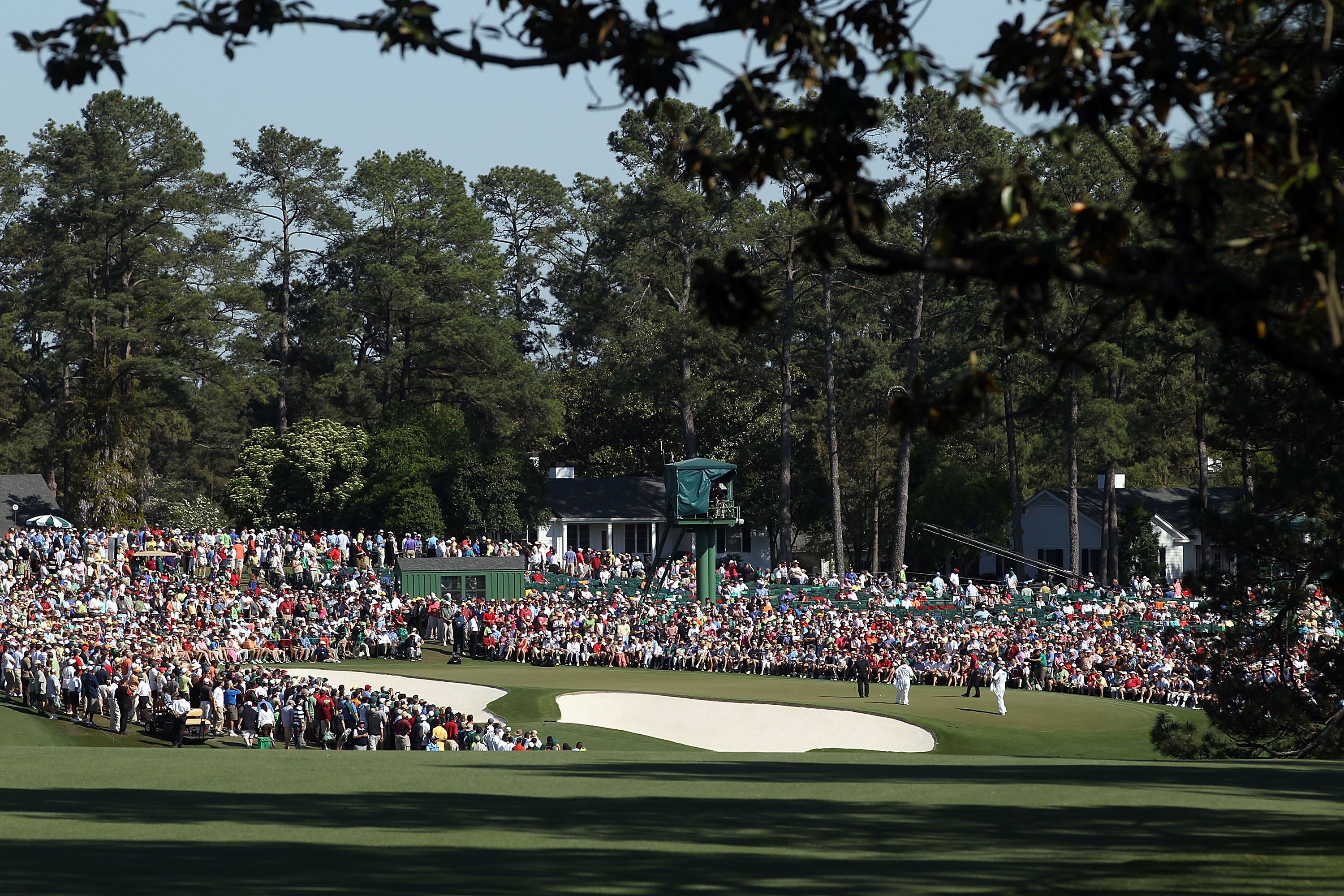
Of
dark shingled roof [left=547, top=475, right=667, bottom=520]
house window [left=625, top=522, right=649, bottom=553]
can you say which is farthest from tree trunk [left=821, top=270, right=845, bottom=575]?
house window [left=625, top=522, right=649, bottom=553]

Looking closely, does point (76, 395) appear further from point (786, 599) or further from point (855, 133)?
point (855, 133)

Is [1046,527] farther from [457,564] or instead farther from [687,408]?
[457,564]

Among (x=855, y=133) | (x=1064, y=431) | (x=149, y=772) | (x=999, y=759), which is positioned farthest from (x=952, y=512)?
(x=855, y=133)

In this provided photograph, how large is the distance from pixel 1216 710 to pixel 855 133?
17.3 m

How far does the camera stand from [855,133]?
9609 millimetres

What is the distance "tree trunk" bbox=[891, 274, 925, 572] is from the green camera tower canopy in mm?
9099

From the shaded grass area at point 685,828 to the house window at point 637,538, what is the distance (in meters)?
58.6

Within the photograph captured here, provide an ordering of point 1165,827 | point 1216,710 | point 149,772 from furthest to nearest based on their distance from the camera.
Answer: point 1216,710
point 149,772
point 1165,827

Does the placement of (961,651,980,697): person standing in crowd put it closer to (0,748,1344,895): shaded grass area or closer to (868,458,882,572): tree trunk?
(0,748,1344,895): shaded grass area

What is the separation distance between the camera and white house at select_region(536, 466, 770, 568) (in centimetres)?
7506

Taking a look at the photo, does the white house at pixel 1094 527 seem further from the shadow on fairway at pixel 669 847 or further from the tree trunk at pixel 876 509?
the shadow on fairway at pixel 669 847

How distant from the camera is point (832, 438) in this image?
225 feet

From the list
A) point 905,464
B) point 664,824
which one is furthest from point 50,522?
point 664,824

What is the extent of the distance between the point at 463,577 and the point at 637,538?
83.1ft
